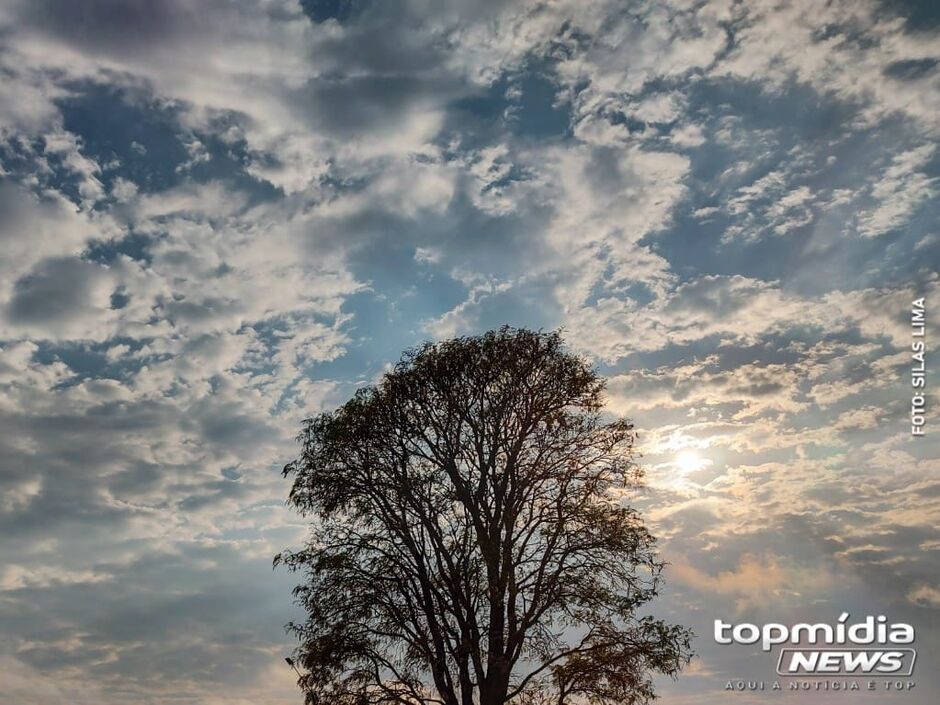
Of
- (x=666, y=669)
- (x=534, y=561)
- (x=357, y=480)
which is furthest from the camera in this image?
(x=357, y=480)

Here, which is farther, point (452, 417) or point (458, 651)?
point (452, 417)

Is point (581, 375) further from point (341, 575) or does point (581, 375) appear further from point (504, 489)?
point (341, 575)

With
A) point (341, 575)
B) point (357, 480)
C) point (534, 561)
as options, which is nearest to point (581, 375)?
point (534, 561)

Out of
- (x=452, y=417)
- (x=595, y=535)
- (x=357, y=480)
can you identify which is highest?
(x=452, y=417)

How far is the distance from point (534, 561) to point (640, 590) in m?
3.45

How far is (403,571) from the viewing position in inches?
1041

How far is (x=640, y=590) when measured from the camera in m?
25.6

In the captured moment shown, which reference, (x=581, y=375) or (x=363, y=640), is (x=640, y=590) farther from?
(x=363, y=640)

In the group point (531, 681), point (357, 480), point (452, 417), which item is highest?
point (452, 417)

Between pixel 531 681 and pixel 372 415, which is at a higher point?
pixel 372 415

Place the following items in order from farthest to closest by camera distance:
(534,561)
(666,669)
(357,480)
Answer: (357,480) → (534,561) → (666,669)

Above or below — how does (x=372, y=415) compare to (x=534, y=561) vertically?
above

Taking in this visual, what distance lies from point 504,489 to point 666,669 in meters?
7.32

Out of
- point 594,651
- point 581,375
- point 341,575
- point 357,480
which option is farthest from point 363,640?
point 581,375
